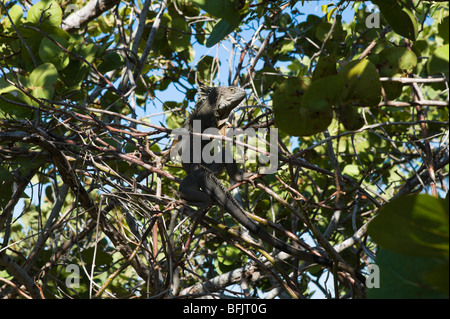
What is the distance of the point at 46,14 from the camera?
2863 mm

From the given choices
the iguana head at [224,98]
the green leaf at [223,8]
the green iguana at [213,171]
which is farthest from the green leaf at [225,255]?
the green leaf at [223,8]

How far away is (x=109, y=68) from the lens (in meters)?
3.06

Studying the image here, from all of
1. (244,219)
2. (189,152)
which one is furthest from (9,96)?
(244,219)

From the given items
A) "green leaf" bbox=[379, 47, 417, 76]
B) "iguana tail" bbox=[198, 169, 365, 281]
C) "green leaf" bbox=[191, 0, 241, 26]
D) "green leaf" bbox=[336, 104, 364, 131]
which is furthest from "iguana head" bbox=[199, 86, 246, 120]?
"green leaf" bbox=[336, 104, 364, 131]

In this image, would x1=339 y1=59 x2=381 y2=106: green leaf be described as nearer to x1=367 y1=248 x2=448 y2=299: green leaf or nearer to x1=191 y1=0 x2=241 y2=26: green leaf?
x1=367 y1=248 x2=448 y2=299: green leaf

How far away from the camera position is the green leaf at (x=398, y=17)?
1.48 metres

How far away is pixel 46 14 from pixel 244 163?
5.16ft

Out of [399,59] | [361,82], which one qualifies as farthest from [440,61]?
[399,59]

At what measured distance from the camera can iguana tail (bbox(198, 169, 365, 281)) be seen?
2.08 m

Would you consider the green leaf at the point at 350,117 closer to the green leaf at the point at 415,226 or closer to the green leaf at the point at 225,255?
the green leaf at the point at 415,226

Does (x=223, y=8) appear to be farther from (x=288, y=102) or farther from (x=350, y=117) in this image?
(x=350, y=117)

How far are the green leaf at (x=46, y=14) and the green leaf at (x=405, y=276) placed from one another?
8.39 feet

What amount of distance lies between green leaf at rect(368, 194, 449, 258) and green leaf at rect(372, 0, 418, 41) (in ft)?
2.92

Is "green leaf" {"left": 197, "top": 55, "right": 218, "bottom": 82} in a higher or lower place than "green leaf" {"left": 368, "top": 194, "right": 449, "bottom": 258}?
higher
